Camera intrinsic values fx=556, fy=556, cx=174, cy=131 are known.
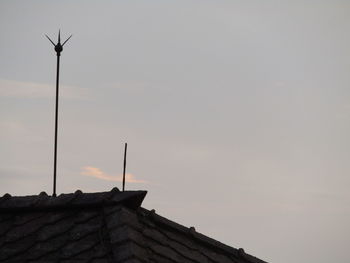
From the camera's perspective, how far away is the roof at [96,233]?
646cm

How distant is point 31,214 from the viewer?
7566mm

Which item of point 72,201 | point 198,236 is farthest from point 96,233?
point 198,236

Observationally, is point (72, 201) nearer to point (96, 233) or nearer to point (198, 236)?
point (96, 233)

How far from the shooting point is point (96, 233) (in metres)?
6.82

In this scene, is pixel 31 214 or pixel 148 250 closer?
pixel 148 250

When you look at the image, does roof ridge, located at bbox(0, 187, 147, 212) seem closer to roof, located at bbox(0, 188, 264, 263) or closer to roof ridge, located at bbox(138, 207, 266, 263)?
roof, located at bbox(0, 188, 264, 263)

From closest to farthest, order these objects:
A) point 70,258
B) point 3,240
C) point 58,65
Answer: point 70,258 → point 3,240 → point 58,65

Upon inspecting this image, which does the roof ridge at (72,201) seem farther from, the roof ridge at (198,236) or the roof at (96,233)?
the roof ridge at (198,236)

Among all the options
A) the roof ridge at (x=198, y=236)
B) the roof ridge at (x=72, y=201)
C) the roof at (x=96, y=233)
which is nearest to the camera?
the roof at (x=96, y=233)

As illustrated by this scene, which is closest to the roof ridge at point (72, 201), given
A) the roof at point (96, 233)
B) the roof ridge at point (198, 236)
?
the roof at point (96, 233)

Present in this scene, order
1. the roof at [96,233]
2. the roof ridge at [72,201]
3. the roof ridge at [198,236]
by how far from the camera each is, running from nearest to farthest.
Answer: the roof at [96,233]
the roof ridge at [72,201]
the roof ridge at [198,236]

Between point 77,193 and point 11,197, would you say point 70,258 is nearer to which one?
point 77,193

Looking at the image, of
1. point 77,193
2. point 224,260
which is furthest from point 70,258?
point 224,260

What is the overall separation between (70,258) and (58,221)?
988 mm
